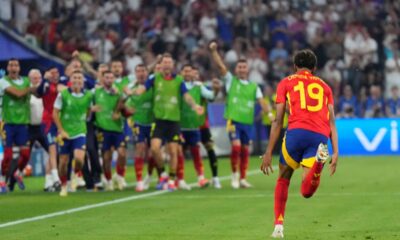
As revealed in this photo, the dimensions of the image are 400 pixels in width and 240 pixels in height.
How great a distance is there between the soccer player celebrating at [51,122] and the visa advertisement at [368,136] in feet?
42.0

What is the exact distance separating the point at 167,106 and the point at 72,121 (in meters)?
1.80

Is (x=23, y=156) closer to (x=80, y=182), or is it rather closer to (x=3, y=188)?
(x=3, y=188)

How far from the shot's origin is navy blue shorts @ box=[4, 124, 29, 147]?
74.5 feet

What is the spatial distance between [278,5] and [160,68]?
17.4 metres

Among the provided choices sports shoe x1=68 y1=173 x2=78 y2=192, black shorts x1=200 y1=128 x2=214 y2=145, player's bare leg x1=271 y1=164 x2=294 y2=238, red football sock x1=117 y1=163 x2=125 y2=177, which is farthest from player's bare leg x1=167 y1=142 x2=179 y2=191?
player's bare leg x1=271 y1=164 x2=294 y2=238

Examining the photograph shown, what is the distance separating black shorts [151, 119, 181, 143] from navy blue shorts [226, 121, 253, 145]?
128cm

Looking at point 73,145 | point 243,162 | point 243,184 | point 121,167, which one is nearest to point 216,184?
point 243,184

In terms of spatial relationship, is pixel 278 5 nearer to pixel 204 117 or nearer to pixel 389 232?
pixel 204 117

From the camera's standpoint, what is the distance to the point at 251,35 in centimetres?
3888

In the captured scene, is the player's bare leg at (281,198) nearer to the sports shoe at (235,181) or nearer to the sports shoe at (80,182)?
the sports shoe at (235,181)

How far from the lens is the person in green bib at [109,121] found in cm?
2297

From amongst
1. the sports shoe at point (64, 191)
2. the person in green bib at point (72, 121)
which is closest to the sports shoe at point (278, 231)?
the sports shoe at point (64, 191)

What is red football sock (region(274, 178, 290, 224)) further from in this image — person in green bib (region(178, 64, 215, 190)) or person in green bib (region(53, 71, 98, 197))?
person in green bib (region(178, 64, 215, 190))

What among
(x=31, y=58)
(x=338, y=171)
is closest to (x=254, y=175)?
(x=338, y=171)
